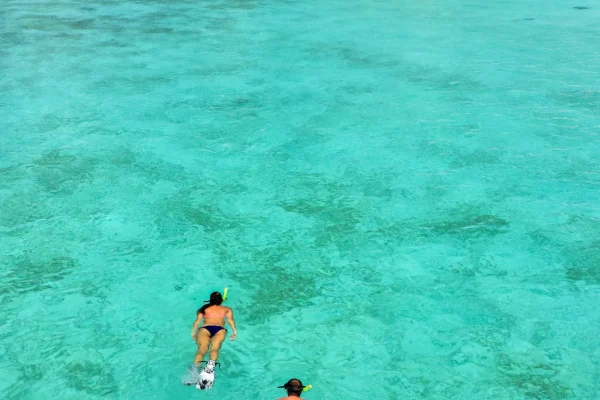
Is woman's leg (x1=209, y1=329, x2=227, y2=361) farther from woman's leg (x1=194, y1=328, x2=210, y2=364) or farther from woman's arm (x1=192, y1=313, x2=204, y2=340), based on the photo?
woman's arm (x1=192, y1=313, x2=204, y2=340)

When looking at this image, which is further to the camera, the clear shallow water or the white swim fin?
the clear shallow water

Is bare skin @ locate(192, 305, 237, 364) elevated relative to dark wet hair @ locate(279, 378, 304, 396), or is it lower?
lower

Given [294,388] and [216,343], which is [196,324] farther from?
[294,388]

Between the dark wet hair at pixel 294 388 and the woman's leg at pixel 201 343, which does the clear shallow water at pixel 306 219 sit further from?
the dark wet hair at pixel 294 388

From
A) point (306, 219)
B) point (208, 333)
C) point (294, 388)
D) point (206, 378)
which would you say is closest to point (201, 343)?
point (208, 333)

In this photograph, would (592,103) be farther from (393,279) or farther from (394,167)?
(393,279)

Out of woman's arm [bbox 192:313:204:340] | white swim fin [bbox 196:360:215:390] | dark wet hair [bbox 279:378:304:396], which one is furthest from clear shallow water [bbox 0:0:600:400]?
dark wet hair [bbox 279:378:304:396]

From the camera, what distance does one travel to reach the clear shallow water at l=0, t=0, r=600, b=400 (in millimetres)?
6449

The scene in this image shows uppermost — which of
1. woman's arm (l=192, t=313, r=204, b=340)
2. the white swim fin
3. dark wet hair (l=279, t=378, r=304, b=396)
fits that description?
dark wet hair (l=279, t=378, r=304, b=396)

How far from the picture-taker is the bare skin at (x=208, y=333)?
6219 mm

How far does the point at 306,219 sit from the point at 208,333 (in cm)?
331

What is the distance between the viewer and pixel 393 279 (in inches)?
310

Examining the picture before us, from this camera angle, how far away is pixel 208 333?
6.35 m

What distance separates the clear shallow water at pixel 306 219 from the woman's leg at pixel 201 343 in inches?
10.3
